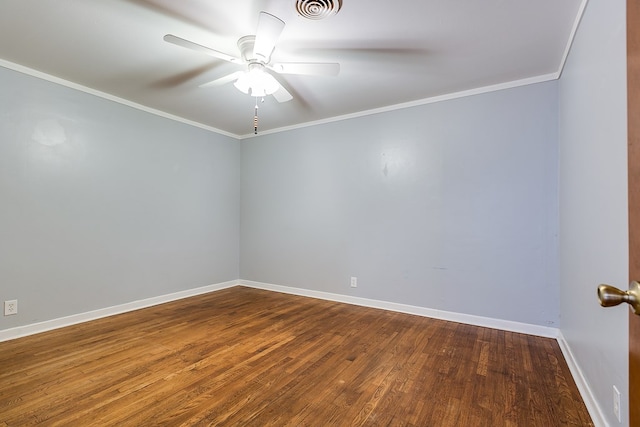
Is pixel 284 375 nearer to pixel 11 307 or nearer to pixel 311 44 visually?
pixel 311 44

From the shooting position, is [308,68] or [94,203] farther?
[94,203]

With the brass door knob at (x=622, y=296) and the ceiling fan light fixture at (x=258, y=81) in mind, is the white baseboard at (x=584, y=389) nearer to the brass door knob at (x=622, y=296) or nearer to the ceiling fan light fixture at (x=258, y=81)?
the brass door knob at (x=622, y=296)

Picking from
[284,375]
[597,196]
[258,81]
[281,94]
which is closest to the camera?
[597,196]

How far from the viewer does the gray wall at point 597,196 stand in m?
1.26

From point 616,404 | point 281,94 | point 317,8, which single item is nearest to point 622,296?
point 616,404

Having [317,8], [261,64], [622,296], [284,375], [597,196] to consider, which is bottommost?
[284,375]

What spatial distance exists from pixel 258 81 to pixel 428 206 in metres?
2.20

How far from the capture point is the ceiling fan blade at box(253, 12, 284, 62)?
177 cm

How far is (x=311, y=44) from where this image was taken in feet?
7.76

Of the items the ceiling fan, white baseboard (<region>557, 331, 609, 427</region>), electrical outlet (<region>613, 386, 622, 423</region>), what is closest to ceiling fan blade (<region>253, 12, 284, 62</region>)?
the ceiling fan

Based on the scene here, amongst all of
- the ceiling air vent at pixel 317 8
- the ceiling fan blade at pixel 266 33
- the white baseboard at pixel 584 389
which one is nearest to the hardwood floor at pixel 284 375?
the white baseboard at pixel 584 389

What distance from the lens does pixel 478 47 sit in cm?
237

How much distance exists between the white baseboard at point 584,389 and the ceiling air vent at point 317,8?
2680 mm

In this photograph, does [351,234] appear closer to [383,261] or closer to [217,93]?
[383,261]
